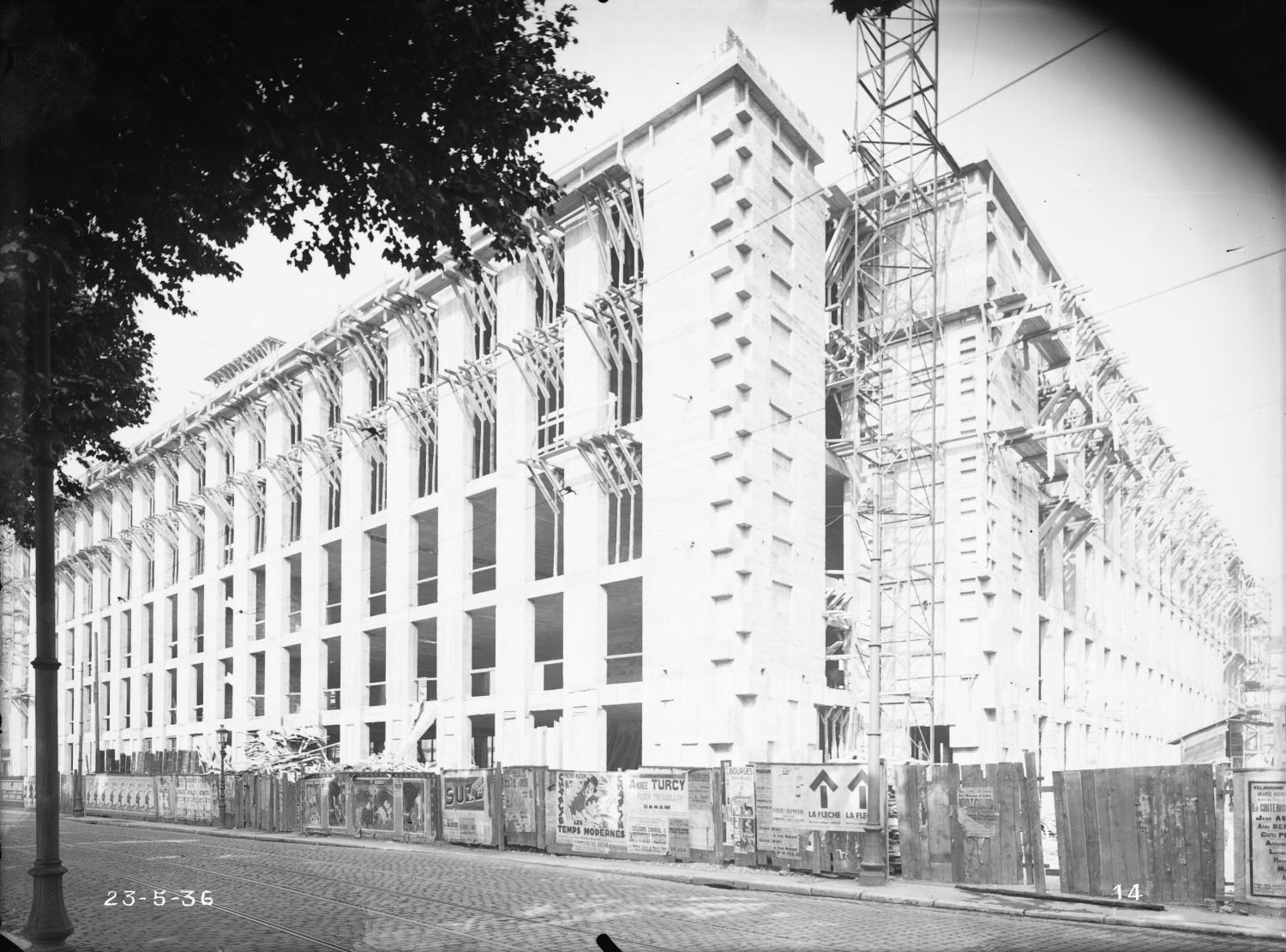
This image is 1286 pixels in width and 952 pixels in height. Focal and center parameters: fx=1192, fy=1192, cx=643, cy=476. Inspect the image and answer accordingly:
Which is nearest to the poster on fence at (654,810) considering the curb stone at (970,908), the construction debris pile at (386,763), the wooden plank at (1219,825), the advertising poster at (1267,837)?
the curb stone at (970,908)

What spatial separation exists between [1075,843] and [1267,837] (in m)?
3.01

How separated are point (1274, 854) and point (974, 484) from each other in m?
23.7

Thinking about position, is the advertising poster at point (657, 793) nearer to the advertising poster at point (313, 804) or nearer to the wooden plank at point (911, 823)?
the wooden plank at point (911, 823)

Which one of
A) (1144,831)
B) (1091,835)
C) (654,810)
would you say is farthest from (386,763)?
(1144,831)

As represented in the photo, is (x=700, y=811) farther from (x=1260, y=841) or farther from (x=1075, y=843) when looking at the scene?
(x=1260, y=841)

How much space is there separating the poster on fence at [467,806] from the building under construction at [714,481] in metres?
6.34

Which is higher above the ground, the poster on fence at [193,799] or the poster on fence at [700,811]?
the poster on fence at [700,811]

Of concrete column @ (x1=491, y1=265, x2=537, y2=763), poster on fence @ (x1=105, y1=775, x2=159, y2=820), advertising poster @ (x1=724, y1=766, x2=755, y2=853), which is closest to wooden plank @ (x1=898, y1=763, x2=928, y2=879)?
advertising poster @ (x1=724, y1=766, x2=755, y2=853)

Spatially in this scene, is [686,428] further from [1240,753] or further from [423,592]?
[1240,753]

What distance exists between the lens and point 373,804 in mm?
32719

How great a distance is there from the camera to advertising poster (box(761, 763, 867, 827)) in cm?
2048

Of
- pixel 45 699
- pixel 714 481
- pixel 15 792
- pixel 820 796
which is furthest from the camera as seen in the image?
pixel 15 792

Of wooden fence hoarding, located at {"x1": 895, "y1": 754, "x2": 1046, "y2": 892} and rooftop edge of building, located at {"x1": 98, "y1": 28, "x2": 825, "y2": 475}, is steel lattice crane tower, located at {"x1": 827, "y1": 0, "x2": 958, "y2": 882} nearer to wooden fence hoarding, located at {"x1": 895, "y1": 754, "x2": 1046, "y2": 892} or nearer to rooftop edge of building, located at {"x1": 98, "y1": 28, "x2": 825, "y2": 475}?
rooftop edge of building, located at {"x1": 98, "y1": 28, "x2": 825, "y2": 475}

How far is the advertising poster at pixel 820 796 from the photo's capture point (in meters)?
20.5
